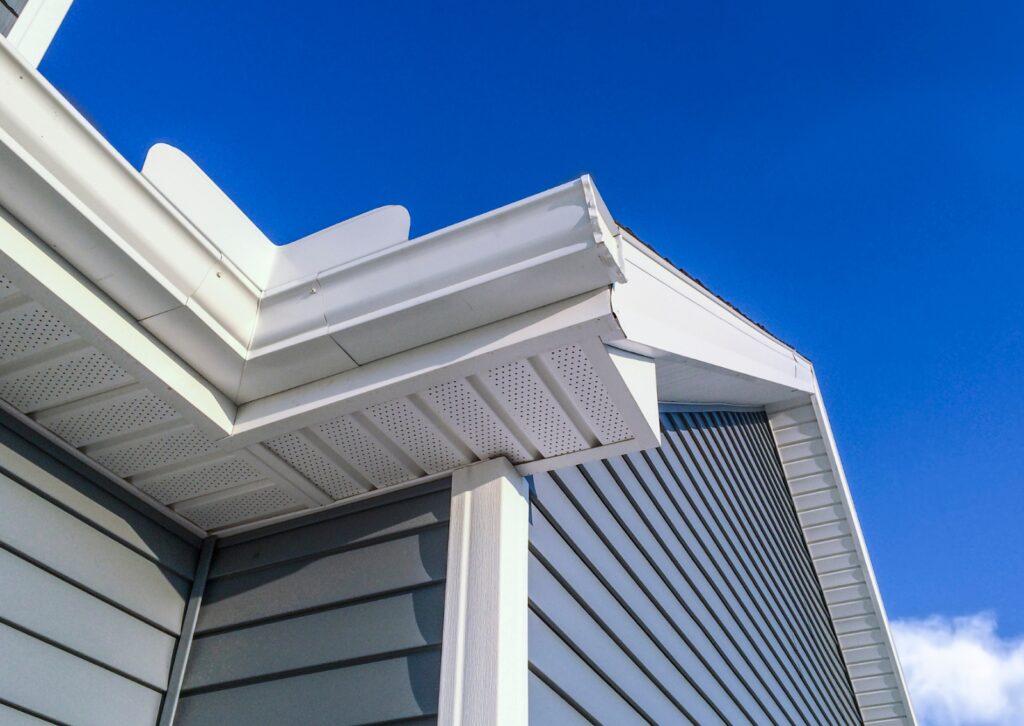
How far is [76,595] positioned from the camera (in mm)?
2256

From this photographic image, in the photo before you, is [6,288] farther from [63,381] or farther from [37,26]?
[37,26]

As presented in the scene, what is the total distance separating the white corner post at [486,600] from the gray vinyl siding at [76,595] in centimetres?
90

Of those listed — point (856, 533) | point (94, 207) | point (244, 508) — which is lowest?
point (244, 508)

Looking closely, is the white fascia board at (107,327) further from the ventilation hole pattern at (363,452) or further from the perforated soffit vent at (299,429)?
the ventilation hole pattern at (363,452)

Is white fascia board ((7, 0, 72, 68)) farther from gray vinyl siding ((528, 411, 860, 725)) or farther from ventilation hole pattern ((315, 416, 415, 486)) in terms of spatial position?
gray vinyl siding ((528, 411, 860, 725))

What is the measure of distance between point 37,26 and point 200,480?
141 centimetres

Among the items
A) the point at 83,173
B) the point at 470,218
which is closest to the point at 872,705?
the point at 470,218

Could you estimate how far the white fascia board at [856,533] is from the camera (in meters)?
7.46

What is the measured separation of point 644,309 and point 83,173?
1.42m

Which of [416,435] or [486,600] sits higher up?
[416,435]

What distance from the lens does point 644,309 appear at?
242cm

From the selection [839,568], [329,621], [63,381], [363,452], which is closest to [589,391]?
[363,452]

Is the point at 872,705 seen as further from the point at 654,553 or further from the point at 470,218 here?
the point at 470,218

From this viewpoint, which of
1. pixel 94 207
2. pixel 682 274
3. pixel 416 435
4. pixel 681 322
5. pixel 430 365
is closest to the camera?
pixel 94 207
